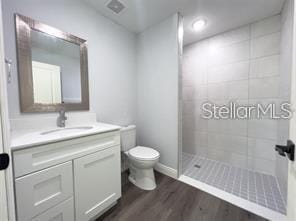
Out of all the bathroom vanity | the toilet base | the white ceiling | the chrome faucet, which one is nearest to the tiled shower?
the white ceiling

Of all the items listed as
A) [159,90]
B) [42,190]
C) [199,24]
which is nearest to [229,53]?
[199,24]

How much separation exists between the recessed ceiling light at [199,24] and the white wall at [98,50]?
95 centimetres

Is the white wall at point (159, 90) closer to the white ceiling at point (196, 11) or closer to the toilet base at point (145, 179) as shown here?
the white ceiling at point (196, 11)

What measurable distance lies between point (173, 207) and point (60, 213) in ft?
3.24

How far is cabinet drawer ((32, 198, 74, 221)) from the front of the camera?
862 mm

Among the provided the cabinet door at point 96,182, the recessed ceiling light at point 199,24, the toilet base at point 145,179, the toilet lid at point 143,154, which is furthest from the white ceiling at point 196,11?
the toilet base at point 145,179

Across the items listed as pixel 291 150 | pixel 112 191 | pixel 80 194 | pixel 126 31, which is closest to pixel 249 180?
pixel 291 150

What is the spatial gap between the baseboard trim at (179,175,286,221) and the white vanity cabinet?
978 millimetres

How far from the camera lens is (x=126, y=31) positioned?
2.03 m

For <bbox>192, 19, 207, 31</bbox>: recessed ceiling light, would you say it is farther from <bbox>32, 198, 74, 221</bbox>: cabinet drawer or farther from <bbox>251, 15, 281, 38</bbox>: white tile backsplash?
<bbox>32, 198, 74, 221</bbox>: cabinet drawer

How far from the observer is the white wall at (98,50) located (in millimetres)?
1119

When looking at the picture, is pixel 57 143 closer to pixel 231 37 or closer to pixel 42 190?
pixel 42 190

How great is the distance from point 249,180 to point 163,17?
7.93 feet

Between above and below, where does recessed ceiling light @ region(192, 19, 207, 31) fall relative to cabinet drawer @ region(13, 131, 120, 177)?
above
